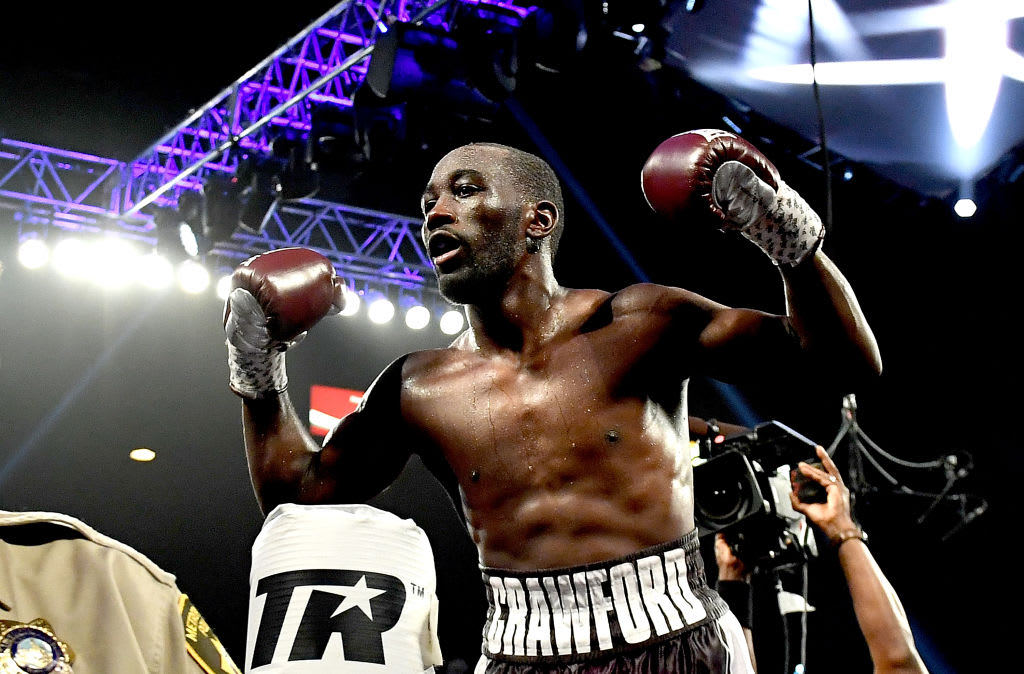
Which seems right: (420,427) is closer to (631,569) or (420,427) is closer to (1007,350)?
(631,569)

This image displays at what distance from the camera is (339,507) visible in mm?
868

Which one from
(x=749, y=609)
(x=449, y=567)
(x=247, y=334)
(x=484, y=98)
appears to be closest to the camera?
(x=247, y=334)

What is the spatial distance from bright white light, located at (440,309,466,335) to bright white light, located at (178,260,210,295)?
1.81 meters

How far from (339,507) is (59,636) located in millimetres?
481

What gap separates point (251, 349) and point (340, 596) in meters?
1.17

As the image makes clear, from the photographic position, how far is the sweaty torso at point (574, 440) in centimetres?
167

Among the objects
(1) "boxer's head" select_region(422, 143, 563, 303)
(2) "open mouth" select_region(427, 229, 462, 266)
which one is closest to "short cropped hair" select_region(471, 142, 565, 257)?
(1) "boxer's head" select_region(422, 143, 563, 303)

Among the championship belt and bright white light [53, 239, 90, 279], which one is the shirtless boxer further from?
bright white light [53, 239, 90, 279]

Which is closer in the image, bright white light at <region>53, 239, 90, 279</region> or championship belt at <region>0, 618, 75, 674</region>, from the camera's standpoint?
championship belt at <region>0, 618, 75, 674</region>

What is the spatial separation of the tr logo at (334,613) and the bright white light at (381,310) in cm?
704

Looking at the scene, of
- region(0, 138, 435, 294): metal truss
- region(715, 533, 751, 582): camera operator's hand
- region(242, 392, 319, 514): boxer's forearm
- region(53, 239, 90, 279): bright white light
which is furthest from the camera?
region(53, 239, 90, 279): bright white light

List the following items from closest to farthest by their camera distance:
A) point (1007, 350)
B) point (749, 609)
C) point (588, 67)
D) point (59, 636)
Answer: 1. point (59, 636)
2. point (749, 609)
3. point (588, 67)
4. point (1007, 350)

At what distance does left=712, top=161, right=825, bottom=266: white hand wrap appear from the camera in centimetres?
156

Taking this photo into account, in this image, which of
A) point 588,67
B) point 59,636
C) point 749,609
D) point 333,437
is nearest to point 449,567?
point 588,67
